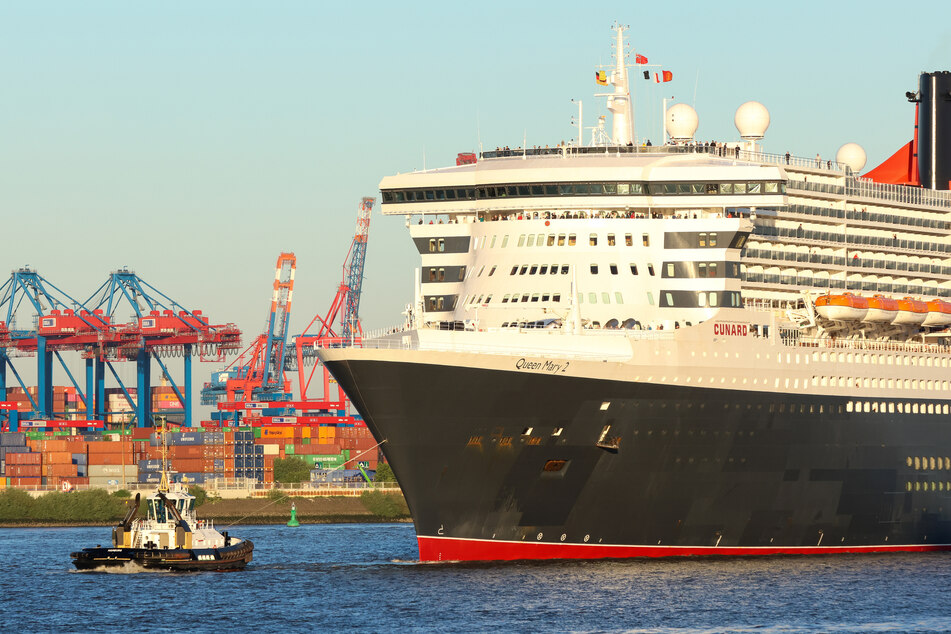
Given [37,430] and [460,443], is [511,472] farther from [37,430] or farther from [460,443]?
[37,430]

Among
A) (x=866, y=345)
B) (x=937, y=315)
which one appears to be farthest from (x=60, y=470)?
(x=866, y=345)

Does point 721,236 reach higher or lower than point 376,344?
higher

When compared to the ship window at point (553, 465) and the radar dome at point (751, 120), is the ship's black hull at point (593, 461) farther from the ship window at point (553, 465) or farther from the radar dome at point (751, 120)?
the radar dome at point (751, 120)

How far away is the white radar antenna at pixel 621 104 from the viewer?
210ft

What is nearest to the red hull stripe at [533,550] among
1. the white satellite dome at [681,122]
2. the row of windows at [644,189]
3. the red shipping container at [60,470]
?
the row of windows at [644,189]

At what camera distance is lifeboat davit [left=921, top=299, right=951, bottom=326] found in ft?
214

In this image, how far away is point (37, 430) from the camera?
6801 inches

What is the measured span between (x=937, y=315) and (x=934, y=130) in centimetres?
1213

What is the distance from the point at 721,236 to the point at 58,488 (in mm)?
113679

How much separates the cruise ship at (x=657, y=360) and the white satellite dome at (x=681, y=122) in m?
0.08

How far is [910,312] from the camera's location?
64.0 meters

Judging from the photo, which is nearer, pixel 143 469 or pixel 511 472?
pixel 511 472

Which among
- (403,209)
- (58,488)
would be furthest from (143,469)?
(403,209)

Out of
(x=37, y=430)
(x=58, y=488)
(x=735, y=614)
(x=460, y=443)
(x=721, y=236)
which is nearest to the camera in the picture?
(x=735, y=614)
